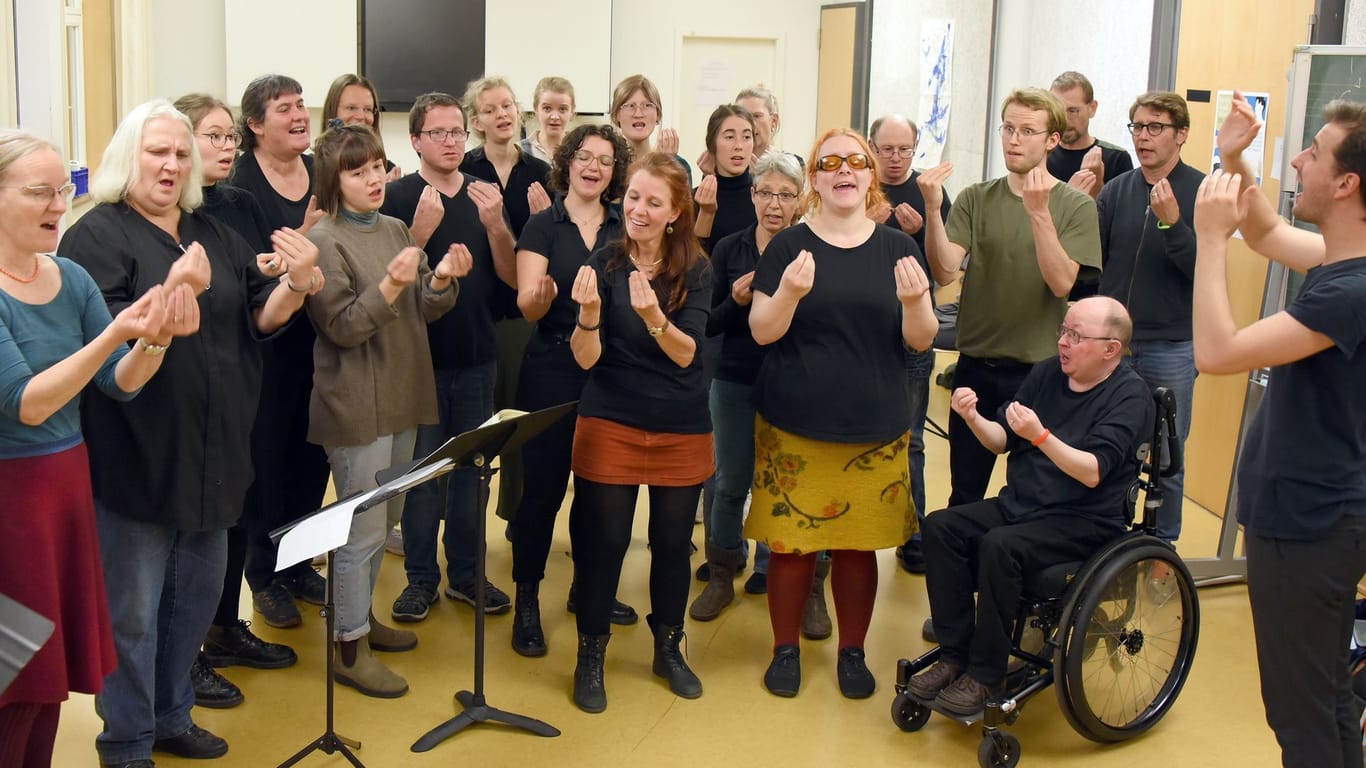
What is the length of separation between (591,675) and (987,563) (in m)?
1.10

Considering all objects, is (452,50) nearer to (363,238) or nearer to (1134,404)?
(363,238)

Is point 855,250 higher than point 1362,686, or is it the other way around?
point 855,250

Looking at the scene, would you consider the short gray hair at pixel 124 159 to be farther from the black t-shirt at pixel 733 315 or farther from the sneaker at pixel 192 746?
the black t-shirt at pixel 733 315

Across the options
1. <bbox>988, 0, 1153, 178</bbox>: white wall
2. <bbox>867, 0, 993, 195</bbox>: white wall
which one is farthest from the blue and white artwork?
<bbox>988, 0, 1153, 178</bbox>: white wall

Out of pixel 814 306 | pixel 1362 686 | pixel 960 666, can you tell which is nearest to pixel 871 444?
pixel 814 306

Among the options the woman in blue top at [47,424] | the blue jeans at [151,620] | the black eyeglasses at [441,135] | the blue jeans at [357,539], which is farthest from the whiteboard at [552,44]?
the woman in blue top at [47,424]

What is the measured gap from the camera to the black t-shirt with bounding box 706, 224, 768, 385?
373 centimetres

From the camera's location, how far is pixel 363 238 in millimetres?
3363

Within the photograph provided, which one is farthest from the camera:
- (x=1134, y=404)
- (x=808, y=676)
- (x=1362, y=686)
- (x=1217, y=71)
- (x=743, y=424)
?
(x=1217, y=71)

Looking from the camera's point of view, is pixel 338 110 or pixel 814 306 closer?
pixel 814 306

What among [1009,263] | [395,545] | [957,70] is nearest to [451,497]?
[395,545]

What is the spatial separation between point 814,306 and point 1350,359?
1326 millimetres

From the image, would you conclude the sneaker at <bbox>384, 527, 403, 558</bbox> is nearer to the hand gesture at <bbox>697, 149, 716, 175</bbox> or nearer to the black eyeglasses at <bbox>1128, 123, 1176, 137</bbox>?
the hand gesture at <bbox>697, 149, 716, 175</bbox>

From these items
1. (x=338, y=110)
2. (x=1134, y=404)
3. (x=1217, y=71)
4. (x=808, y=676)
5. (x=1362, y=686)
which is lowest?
(x=808, y=676)
